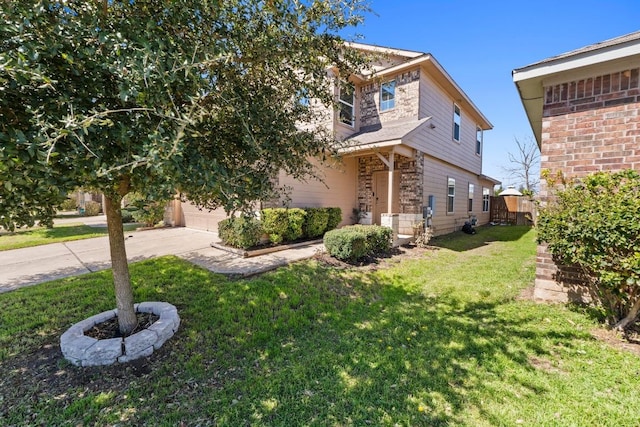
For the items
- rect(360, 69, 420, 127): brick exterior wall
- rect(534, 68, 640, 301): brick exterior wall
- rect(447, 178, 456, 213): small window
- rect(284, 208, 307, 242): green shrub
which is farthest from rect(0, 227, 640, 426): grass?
rect(447, 178, 456, 213): small window

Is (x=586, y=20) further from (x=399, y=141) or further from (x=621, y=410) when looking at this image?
(x=621, y=410)

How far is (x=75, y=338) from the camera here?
3.09m

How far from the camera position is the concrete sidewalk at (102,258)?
5.74 meters

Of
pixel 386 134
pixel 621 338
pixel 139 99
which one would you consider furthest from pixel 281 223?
pixel 621 338

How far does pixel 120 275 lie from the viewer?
3389 mm

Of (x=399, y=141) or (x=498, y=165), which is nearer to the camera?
(x=399, y=141)

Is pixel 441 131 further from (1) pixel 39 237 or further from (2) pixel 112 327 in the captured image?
(1) pixel 39 237

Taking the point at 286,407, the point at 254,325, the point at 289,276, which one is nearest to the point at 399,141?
the point at 289,276

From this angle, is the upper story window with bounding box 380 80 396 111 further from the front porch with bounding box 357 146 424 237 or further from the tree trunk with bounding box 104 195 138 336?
the tree trunk with bounding box 104 195 138 336

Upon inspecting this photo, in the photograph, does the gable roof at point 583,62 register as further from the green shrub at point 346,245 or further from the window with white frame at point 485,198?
the window with white frame at point 485,198

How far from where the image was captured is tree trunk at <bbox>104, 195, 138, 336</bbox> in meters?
3.34

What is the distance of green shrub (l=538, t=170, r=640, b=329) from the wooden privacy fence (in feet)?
56.5

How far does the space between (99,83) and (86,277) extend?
16.2 feet

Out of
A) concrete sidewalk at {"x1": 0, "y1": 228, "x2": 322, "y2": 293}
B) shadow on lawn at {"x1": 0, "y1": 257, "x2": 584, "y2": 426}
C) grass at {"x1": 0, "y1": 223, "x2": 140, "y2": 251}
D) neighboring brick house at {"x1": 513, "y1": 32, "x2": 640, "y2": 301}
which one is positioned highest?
neighboring brick house at {"x1": 513, "y1": 32, "x2": 640, "y2": 301}
